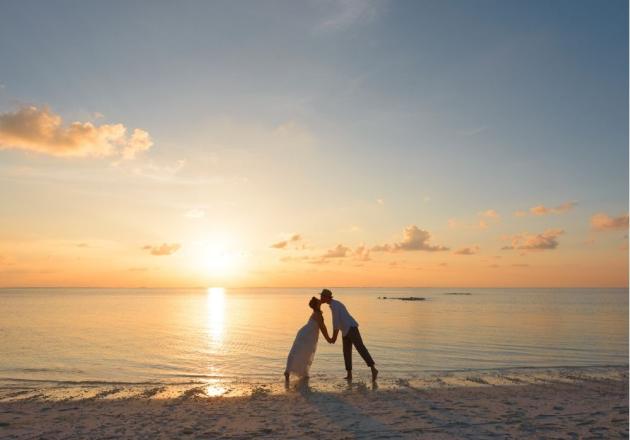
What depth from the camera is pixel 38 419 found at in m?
11.2

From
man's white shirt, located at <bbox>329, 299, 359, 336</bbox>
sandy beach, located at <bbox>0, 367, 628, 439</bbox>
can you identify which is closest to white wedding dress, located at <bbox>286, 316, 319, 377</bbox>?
sandy beach, located at <bbox>0, 367, 628, 439</bbox>

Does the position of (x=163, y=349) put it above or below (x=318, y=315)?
below

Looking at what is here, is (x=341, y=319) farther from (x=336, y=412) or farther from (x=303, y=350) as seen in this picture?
(x=336, y=412)

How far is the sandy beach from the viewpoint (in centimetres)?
989

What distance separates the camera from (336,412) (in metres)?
11.7

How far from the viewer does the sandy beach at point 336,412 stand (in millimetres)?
9891

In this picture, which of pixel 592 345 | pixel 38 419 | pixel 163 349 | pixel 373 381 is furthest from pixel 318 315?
pixel 592 345

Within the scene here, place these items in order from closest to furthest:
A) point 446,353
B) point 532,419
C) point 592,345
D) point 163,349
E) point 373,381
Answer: point 532,419, point 373,381, point 446,353, point 163,349, point 592,345

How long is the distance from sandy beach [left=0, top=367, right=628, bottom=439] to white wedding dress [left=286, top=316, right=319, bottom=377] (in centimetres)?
73

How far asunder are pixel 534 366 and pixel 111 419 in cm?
1838

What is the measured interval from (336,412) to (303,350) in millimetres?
4913

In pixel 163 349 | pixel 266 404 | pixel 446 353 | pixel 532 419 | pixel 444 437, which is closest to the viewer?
pixel 444 437

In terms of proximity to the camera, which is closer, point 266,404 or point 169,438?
point 169,438

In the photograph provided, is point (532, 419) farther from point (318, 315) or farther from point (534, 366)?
point (534, 366)
